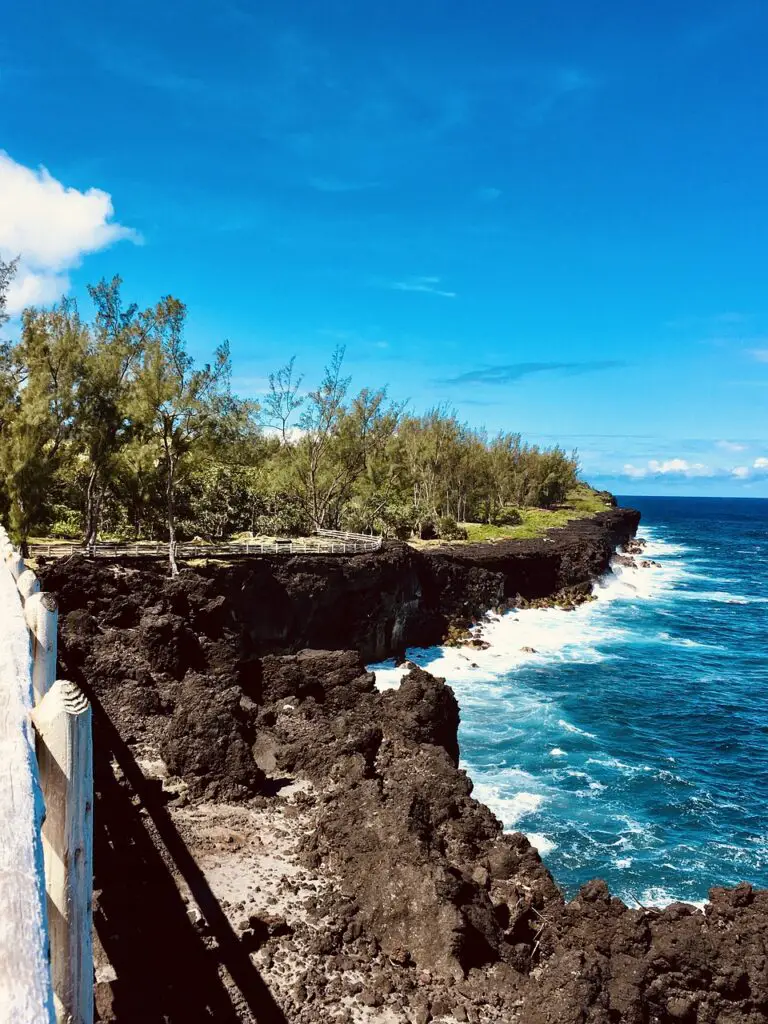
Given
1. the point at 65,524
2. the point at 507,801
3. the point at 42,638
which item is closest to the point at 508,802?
the point at 507,801

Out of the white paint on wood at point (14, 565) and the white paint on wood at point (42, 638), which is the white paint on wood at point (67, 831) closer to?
the white paint on wood at point (42, 638)

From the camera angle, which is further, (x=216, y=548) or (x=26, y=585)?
(x=216, y=548)

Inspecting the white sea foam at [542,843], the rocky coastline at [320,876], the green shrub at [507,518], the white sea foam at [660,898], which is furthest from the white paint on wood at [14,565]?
the green shrub at [507,518]

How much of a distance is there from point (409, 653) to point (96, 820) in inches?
1214

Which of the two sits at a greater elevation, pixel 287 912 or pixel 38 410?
pixel 38 410

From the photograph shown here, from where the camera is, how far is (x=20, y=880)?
227 cm

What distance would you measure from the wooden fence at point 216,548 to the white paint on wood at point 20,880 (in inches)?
1214

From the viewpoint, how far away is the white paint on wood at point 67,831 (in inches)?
120

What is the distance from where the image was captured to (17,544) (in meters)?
32.4

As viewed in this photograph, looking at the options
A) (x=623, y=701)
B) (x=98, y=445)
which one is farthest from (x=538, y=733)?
(x=98, y=445)

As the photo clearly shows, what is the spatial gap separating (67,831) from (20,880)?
0.94m

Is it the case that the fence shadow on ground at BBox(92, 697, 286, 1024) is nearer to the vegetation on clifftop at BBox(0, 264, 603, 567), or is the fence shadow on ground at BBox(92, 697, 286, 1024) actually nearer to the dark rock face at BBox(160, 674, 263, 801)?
the dark rock face at BBox(160, 674, 263, 801)

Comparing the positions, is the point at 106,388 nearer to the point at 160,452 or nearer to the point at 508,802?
the point at 160,452

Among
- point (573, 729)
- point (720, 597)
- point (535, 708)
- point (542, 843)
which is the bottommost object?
point (542, 843)
